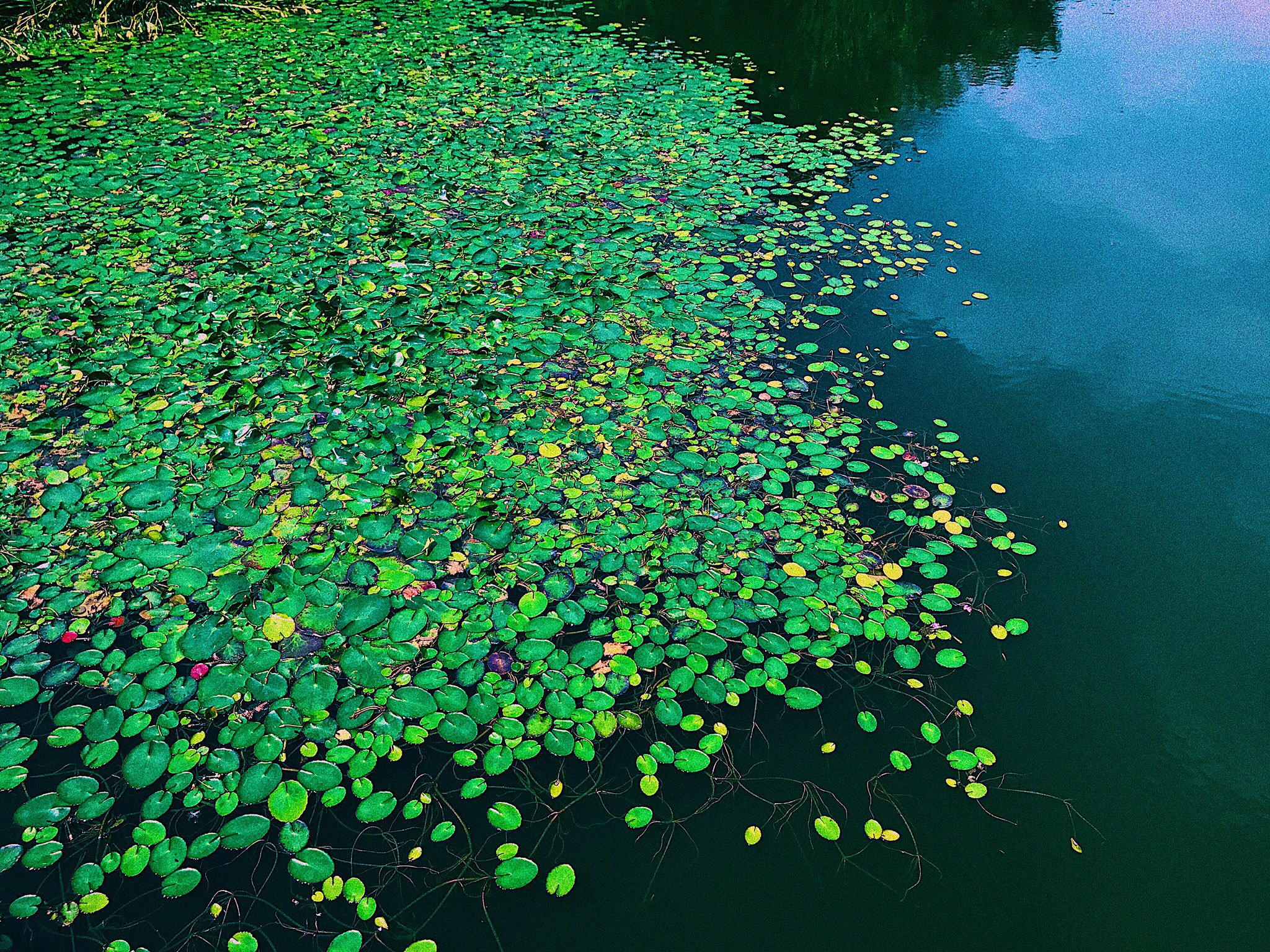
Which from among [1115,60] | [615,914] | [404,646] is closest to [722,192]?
[404,646]

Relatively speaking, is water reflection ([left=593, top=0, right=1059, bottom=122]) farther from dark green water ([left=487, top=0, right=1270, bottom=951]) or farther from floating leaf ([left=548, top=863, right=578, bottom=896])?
floating leaf ([left=548, top=863, right=578, bottom=896])

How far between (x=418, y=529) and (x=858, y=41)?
640cm

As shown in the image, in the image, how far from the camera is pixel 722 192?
14.7 feet

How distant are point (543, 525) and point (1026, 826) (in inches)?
56.3

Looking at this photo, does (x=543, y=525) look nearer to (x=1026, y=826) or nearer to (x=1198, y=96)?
(x=1026, y=826)

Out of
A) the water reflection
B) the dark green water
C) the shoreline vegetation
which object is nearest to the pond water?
the dark green water

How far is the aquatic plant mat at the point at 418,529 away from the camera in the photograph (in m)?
1.80

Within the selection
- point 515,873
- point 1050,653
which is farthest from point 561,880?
point 1050,653

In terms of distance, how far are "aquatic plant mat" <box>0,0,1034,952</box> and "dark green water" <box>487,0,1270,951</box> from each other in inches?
4.7

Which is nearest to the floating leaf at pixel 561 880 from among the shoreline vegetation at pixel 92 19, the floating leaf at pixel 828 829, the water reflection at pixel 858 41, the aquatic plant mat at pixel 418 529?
the aquatic plant mat at pixel 418 529

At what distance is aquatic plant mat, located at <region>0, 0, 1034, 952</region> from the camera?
5.90ft

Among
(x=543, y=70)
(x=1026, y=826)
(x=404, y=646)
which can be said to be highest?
(x=543, y=70)

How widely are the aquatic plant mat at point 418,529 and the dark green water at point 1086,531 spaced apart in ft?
0.39

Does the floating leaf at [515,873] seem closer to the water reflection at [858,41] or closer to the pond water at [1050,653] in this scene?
the pond water at [1050,653]
